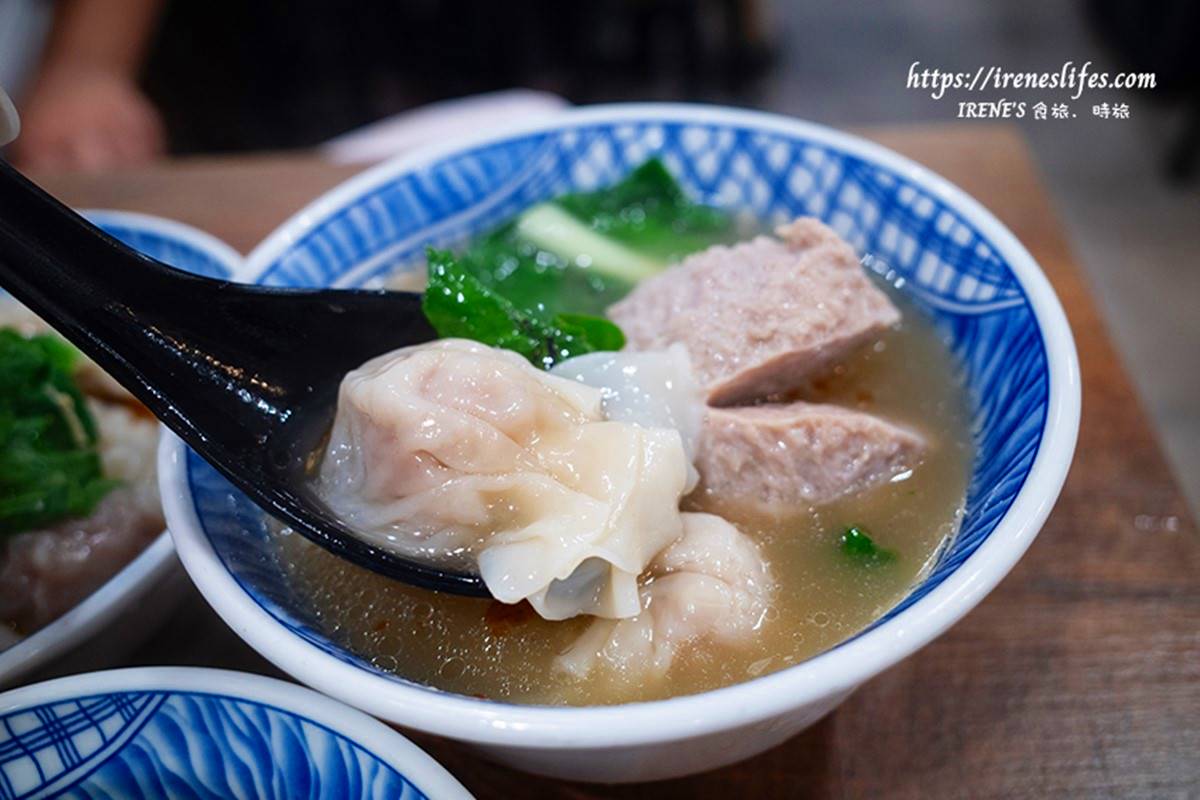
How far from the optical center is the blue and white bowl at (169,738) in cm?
97

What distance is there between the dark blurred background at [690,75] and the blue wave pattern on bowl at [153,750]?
231 centimetres

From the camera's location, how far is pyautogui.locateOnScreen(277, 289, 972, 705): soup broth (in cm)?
106

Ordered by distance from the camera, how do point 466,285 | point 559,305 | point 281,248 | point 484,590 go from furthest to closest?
point 559,305
point 281,248
point 466,285
point 484,590

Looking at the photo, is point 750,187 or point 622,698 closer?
point 622,698

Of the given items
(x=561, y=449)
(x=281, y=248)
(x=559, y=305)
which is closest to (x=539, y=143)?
(x=559, y=305)

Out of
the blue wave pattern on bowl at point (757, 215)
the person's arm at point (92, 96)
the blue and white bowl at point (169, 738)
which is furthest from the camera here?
the person's arm at point (92, 96)

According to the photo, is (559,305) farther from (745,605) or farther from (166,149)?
(166,149)

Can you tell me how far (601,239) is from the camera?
1.73 metres

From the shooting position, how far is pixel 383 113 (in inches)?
156

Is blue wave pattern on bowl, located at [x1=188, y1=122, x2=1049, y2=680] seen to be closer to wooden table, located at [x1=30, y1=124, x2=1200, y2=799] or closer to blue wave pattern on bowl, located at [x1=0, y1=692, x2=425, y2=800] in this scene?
blue wave pattern on bowl, located at [x1=0, y1=692, x2=425, y2=800]

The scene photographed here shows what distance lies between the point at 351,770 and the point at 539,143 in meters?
1.12

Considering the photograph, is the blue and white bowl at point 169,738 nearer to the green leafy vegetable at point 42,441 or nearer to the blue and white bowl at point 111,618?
the blue and white bowl at point 111,618

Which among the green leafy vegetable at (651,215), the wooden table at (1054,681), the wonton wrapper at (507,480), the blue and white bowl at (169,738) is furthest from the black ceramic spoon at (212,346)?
the green leafy vegetable at (651,215)

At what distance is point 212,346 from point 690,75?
3938 mm
